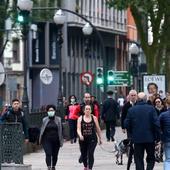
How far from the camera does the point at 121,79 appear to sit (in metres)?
49.1

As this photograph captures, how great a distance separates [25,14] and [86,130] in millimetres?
11034

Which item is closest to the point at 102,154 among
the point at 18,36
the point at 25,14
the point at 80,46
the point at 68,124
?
the point at 25,14

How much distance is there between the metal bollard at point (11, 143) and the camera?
22.7 meters

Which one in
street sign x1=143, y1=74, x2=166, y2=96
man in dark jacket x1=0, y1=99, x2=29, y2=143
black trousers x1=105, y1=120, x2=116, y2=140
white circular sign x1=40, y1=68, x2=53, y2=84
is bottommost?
black trousers x1=105, y1=120, x2=116, y2=140

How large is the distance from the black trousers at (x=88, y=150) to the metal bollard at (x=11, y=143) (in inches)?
71.0

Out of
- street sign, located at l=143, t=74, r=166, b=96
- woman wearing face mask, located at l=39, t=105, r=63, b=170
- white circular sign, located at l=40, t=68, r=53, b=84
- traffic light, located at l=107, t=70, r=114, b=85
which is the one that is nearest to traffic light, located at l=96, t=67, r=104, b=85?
traffic light, located at l=107, t=70, r=114, b=85

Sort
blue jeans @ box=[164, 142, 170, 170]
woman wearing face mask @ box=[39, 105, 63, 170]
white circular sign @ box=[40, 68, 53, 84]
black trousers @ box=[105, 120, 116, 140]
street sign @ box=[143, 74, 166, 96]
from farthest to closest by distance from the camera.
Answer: white circular sign @ box=[40, 68, 53, 84] < black trousers @ box=[105, 120, 116, 140] < street sign @ box=[143, 74, 166, 96] < woman wearing face mask @ box=[39, 105, 63, 170] < blue jeans @ box=[164, 142, 170, 170]

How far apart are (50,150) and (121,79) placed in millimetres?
25196

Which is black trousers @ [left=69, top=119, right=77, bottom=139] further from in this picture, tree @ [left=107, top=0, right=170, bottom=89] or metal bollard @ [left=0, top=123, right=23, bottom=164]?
metal bollard @ [left=0, top=123, right=23, bottom=164]

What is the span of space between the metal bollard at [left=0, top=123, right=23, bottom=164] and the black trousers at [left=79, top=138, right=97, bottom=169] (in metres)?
1.80

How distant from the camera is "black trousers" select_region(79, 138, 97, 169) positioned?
24.0 metres

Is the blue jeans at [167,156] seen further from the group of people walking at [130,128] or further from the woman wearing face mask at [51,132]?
the woman wearing face mask at [51,132]

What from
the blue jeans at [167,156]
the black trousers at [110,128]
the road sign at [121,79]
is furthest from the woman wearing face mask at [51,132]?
the road sign at [121,79]

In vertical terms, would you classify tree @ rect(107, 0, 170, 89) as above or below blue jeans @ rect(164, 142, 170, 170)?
above
